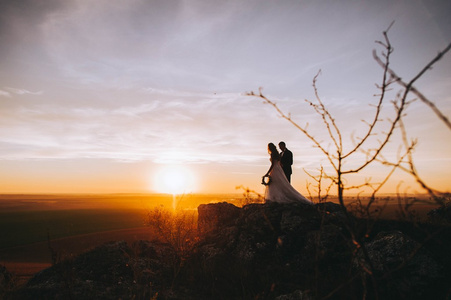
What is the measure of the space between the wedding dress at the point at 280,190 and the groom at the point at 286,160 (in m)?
0.57

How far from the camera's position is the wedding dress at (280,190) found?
422 inches

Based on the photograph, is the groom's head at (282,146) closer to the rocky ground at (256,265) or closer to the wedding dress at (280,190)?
the wedding dress at (280,190)

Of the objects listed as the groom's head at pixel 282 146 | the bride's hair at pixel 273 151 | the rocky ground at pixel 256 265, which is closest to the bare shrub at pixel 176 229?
the rocky ground at pixel 256 265

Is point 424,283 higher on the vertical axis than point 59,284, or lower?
higher

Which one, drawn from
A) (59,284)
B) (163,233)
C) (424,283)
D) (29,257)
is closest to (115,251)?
(59,284)

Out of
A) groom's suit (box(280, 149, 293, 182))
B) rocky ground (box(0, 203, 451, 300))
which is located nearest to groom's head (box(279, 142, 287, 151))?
groom's suit (box(280, 149, 293, 182))

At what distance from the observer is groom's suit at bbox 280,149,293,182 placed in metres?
12.0

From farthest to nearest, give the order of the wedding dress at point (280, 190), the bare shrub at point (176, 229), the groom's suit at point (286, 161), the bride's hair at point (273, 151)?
A: the groom's suit at point (286, 161) → the bride's hair at point (273, 151) → the wedding dress at point (280, 190) → the bare shrub at point (176, 229)

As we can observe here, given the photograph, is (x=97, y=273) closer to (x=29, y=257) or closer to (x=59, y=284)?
(x=59, y=284)

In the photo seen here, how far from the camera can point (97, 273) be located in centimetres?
735

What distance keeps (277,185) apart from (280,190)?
0.84ft

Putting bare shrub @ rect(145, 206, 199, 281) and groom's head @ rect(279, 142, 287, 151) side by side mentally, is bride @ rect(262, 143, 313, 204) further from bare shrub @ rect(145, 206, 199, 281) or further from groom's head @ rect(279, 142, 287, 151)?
bare shrub @ rect(145, 206, 199, 281)

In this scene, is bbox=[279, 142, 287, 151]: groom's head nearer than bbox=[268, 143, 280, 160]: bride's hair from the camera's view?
No

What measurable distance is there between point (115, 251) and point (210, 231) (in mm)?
4264
